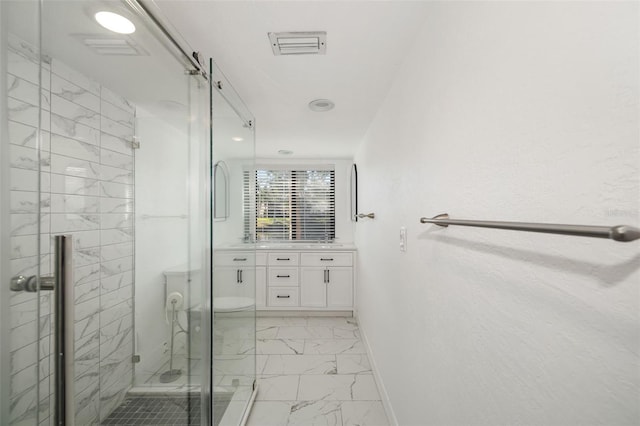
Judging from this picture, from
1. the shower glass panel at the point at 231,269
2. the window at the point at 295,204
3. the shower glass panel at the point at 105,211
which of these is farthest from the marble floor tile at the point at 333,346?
the window at the point at 295,204

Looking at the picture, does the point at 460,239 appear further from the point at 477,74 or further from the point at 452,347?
the point at 477,74

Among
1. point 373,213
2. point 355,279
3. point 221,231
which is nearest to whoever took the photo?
point 221,231

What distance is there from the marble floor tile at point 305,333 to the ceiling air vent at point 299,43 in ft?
8.62

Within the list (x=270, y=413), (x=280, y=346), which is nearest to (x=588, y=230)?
(x=270, y=413)

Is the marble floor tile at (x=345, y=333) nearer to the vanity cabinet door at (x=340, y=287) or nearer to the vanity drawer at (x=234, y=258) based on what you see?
the vanity cabinet door at (x=340, y=287)

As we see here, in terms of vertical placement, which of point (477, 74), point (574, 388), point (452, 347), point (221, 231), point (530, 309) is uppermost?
point (477, 74)

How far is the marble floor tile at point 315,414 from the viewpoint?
1731 millimetres

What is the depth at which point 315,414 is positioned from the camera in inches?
70.9

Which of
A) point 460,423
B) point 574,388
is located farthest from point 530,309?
point 460,423

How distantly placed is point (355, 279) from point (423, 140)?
2611mm

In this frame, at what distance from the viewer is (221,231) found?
1.56 metres

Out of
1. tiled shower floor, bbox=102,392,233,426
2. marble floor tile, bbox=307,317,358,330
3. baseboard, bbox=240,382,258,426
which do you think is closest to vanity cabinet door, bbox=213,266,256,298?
tiled shower floor, bbox=102,392,233,426

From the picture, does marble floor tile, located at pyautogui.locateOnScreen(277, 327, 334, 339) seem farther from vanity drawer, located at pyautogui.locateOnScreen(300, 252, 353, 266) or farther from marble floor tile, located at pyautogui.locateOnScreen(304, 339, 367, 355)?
vanity drawer, located at pyautogui.locateOnScreen(300, 252, 353, 266)

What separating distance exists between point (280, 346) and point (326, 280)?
40.8 inches
